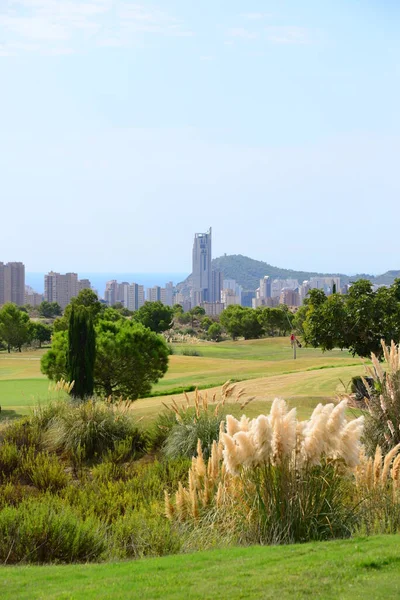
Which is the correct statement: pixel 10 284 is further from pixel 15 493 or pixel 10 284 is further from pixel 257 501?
pixel 257 501

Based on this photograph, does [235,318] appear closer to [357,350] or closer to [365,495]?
[357,350]

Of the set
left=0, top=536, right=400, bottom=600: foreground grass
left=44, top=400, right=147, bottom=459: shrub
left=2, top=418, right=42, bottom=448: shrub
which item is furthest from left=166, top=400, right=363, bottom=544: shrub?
left=2, top=418, right=42, bottom=448: shrub

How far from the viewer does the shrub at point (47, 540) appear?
6.96 metres

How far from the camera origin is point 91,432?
12883 millimetres

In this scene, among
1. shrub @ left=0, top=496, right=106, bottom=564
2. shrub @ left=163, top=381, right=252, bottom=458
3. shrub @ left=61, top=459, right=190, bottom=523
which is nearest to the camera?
shrub @ left=0, top=496, right=106, bottom=564

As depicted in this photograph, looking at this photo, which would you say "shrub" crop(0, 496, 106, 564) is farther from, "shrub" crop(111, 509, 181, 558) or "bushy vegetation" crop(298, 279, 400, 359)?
"bushy vegetation" crop(298, 279, 400, 359)

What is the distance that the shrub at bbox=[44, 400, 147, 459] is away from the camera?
12.8 m

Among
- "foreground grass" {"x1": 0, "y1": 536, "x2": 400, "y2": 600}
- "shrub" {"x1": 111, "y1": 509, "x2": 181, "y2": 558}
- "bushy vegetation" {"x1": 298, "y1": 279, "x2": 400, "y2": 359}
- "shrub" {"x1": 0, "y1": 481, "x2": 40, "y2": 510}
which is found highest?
"bushy vegetation" {"x1": 298, "y1": 279, "x2": 400, "y2": 359}

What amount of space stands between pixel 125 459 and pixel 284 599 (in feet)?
26.2

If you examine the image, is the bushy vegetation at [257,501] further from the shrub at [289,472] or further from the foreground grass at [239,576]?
the foreground grass at [239,576]

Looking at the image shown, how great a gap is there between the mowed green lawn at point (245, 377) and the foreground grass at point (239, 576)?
5.44 m

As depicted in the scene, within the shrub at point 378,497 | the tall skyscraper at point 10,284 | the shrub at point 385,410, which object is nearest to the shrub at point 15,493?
the shrub at point 385,410

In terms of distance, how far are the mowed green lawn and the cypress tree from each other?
1.36 m

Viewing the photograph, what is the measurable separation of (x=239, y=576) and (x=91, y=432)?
7.93 meters
